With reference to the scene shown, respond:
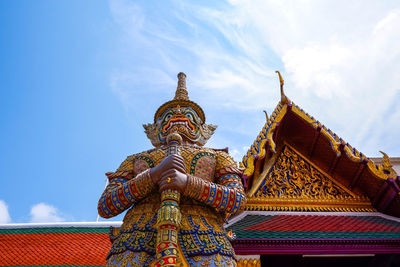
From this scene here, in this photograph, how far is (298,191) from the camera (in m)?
4.78

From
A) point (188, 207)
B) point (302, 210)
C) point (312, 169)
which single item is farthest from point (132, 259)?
point (312, 169)

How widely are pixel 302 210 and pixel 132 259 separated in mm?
2942

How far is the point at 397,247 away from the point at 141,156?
2971 mm

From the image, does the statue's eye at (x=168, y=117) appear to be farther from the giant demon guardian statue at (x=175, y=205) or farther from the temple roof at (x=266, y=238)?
the temple roof at (x=266, y=238)

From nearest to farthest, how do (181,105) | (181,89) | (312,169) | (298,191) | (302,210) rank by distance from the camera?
(181,105) < (181,89) < (302,210) < (298,191) < (312,169)

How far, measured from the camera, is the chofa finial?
154 inches

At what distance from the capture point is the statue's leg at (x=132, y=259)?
91.0 inches

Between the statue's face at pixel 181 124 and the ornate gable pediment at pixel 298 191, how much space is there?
5.39 feet

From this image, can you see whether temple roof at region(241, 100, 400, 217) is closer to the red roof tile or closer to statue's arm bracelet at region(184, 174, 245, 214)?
statue's arm bracelet at region(184, 174, 245, 214)

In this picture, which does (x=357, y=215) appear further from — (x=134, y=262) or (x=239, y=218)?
(x=134, y=262)

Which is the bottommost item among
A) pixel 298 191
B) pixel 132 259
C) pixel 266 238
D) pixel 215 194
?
pixel 132 259

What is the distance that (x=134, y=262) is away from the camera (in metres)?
2.31

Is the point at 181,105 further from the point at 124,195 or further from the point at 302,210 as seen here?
the point at 302,210

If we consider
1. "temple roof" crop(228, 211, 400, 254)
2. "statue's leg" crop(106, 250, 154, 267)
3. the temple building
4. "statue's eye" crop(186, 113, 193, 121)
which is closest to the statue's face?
"statue's eye" crop(186, 113, 193, 121)
